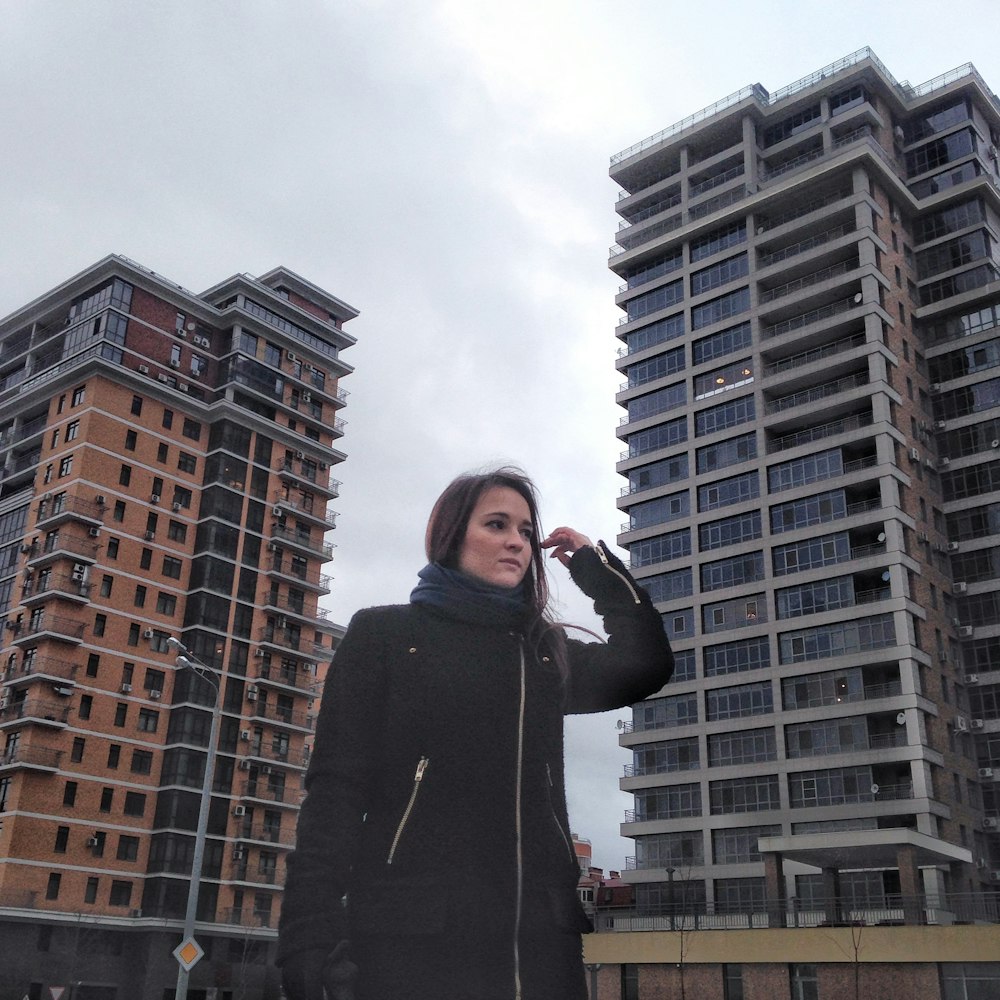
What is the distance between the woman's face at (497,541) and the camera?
481 cm

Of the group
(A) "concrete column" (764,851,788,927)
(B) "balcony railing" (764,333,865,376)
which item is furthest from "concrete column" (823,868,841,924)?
(B) "balcony railing" (764,333,865,376)

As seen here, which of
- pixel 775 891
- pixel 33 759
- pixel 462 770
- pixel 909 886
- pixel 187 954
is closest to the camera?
pixel 462 770

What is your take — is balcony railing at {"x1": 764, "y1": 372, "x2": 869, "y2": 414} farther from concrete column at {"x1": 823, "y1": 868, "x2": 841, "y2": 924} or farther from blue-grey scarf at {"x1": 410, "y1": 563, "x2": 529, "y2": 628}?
blue-grey scarf at {"x1": 410, "y1": 563, "x2": 529, "y2": 628}

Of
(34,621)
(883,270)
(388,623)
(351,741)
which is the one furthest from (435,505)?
(883,270)

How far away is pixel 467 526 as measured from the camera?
15.9 feet

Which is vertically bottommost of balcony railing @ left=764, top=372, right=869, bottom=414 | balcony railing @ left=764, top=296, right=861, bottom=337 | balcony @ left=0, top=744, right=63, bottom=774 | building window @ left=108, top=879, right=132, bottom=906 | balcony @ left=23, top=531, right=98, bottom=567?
building window @ left=108, top=879, right=132, bottom=906

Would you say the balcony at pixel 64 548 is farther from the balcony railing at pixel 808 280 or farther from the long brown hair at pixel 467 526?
the long brown hair at pixel 467 526

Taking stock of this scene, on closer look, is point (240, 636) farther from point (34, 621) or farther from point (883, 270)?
point (883, 270)

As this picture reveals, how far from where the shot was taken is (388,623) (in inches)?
183

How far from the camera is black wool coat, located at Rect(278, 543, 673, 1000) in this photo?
13.0 ft

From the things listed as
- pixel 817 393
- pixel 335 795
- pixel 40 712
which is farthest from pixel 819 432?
pixel 335 795

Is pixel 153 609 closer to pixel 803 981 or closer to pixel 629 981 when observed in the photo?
pixel 629 981

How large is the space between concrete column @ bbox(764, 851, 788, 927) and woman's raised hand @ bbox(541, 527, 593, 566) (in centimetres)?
5578

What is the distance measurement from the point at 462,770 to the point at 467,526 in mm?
1065
